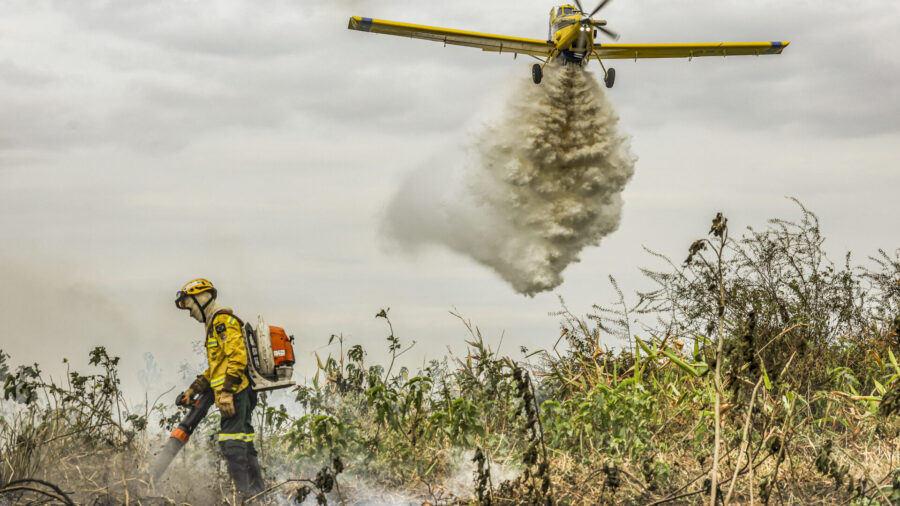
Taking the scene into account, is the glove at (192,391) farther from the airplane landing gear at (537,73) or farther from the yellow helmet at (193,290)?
the airplane landing gear at (537,73)

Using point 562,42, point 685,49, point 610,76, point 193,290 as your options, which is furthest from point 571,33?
point 193,290

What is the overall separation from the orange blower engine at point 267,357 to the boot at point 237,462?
1.86 ft

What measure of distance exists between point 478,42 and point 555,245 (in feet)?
16.3

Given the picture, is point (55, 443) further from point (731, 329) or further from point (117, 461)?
point (731, 329)

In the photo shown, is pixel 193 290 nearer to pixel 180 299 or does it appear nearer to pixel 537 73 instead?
pixel 180 299

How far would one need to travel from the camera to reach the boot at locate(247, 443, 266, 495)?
7.72 m

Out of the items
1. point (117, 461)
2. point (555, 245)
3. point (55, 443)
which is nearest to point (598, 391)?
point (117, 461)

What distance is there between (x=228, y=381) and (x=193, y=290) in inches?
40.7

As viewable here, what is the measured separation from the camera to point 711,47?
21828mm

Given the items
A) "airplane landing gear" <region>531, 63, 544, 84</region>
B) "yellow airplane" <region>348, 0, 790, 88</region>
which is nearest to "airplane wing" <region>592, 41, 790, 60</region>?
"yellow airplane" <region>348, 0, 790, 88</region>

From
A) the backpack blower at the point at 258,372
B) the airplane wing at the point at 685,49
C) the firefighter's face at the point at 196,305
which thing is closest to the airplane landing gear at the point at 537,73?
the airplane wing at the point at 685,49

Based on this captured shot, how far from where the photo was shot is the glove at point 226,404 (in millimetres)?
7785

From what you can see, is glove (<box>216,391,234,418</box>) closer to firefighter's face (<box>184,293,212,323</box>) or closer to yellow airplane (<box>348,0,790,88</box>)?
firefighter's face (<box>184,293,212,323</box>)

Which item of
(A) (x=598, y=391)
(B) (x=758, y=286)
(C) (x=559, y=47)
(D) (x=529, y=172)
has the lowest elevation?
(A) (x=598, y=391)
